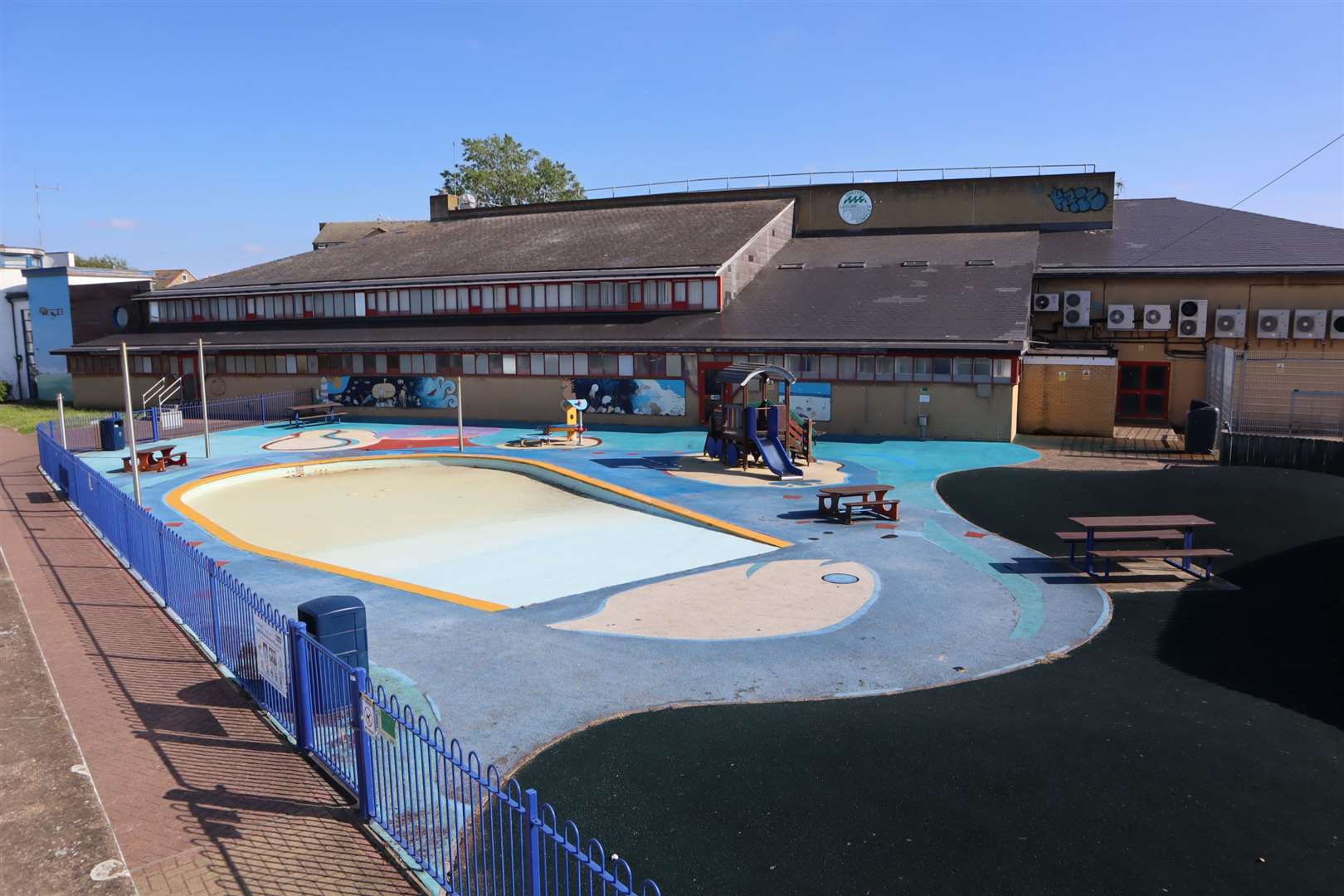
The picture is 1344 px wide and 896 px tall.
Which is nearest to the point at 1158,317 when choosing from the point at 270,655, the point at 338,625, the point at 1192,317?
the point at 1192,317

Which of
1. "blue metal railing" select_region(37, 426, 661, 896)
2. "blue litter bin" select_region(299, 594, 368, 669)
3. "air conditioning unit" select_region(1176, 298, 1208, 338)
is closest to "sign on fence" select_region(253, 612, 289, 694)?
"blue metal railing" select_region(37, 426, 661, 896)

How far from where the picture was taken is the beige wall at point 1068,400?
31.1m

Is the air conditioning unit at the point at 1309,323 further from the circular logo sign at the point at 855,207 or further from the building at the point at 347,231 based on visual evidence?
the building at the point at 347,231

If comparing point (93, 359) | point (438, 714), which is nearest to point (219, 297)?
point (93, 359)

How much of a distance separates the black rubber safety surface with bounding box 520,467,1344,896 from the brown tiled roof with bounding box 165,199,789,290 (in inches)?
1096

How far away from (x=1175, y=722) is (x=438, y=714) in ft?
25.7

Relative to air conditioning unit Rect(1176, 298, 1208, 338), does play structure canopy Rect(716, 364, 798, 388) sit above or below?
below

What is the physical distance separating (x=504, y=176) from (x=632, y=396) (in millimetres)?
55916

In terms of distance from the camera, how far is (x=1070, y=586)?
47.5 feet

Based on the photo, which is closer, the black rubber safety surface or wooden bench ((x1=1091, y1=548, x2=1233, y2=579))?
the black rubber safety surface

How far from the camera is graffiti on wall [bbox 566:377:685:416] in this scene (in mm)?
35000

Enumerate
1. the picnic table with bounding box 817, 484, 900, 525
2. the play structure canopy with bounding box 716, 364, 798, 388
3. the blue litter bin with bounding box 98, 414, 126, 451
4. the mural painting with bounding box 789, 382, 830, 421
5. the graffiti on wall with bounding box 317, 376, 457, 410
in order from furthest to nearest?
1. the graffiti on wall with bounding box 317, 376, 457, 410
2. the mural painting with bounding box 789, 382, 830, 421
3. the blue litter bin with bounding box 98, 414, 126, 451
4. the play structure canopy with bounding box 716, 364, 798, 388
5. the picnic table with bounding box 817, 484, 900, 525

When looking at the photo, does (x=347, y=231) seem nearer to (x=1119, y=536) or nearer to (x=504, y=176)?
(x=504, y=176)

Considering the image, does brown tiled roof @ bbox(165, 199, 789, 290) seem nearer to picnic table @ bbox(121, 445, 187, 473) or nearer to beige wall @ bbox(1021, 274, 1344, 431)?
beige wall @ bbox(1021, 274, 1344, 431)
